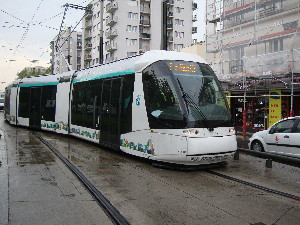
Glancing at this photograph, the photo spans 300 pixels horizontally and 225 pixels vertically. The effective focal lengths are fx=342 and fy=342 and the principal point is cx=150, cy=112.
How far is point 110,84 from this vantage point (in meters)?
10.6

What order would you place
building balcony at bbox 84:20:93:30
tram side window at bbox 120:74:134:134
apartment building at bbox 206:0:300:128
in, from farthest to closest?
building balcony at bbox 84:20:93:30 → apartment building at bbox 206:0:300:128 → tram side window at bbox 120:74:134:134

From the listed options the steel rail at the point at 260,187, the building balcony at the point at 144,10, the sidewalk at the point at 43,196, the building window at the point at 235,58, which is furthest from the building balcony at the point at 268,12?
the building balcony at the point at 144,10

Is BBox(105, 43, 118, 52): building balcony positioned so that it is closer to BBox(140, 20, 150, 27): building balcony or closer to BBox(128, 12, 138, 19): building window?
BBox(128, 12, 138, 19): building window

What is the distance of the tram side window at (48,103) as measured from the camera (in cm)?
1593

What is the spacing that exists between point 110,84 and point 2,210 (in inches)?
241

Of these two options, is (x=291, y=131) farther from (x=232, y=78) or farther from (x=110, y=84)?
(x=232, y=78)

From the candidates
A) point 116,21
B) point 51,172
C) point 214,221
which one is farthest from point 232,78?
point 116,21

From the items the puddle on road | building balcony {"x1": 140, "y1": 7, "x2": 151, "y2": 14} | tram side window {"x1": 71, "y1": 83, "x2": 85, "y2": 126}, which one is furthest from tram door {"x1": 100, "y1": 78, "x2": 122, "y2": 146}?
building balcony {"x1": 140, "y1": 7, "x2": 151, "y2": 14}

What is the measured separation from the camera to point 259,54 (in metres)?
20.8

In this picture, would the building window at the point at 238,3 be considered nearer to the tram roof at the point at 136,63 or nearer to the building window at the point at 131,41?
the tram roof at the point at 136,63

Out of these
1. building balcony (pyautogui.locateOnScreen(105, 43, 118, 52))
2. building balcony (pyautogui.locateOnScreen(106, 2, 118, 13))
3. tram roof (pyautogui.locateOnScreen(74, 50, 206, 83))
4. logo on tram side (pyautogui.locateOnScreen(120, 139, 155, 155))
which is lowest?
logo on tram side (pyautogui.locateOnScreen(120, 139, 155, 155))

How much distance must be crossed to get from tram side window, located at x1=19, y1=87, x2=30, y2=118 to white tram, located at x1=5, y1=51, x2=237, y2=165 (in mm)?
8018

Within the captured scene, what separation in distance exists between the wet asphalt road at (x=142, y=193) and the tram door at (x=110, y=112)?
2.98 feet

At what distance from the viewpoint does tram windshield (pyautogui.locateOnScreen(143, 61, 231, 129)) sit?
25.5 ft
